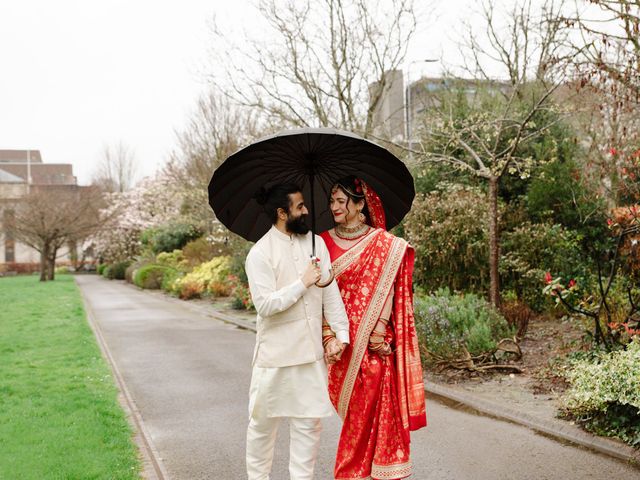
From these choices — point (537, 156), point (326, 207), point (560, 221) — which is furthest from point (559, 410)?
point (537, 156)

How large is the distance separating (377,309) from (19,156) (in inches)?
4124

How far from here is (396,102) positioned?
25.8m

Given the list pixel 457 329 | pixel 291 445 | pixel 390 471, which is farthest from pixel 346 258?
pixel 457 329

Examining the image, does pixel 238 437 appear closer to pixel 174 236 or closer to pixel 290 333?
pixel 290 333

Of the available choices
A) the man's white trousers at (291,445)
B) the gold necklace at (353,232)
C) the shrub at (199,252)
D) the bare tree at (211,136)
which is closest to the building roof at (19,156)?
the shrub at (199,252)

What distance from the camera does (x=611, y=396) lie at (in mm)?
5258

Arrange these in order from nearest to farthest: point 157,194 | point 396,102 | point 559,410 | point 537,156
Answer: point 559,410, point 537,156, point 396,102, point 157,194

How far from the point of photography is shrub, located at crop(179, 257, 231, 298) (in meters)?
23.1

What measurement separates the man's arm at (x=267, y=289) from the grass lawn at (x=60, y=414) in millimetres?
2080

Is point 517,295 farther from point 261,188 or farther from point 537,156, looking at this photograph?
point 261,188

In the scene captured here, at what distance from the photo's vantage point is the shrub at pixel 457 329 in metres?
8.23

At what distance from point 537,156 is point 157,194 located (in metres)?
35.5

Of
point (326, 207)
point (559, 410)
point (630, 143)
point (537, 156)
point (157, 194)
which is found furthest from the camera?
point (157, 194)

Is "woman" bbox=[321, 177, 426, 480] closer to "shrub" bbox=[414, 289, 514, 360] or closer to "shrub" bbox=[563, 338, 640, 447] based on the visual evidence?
"shrub" bbox=[563, 338, 640, 447]
